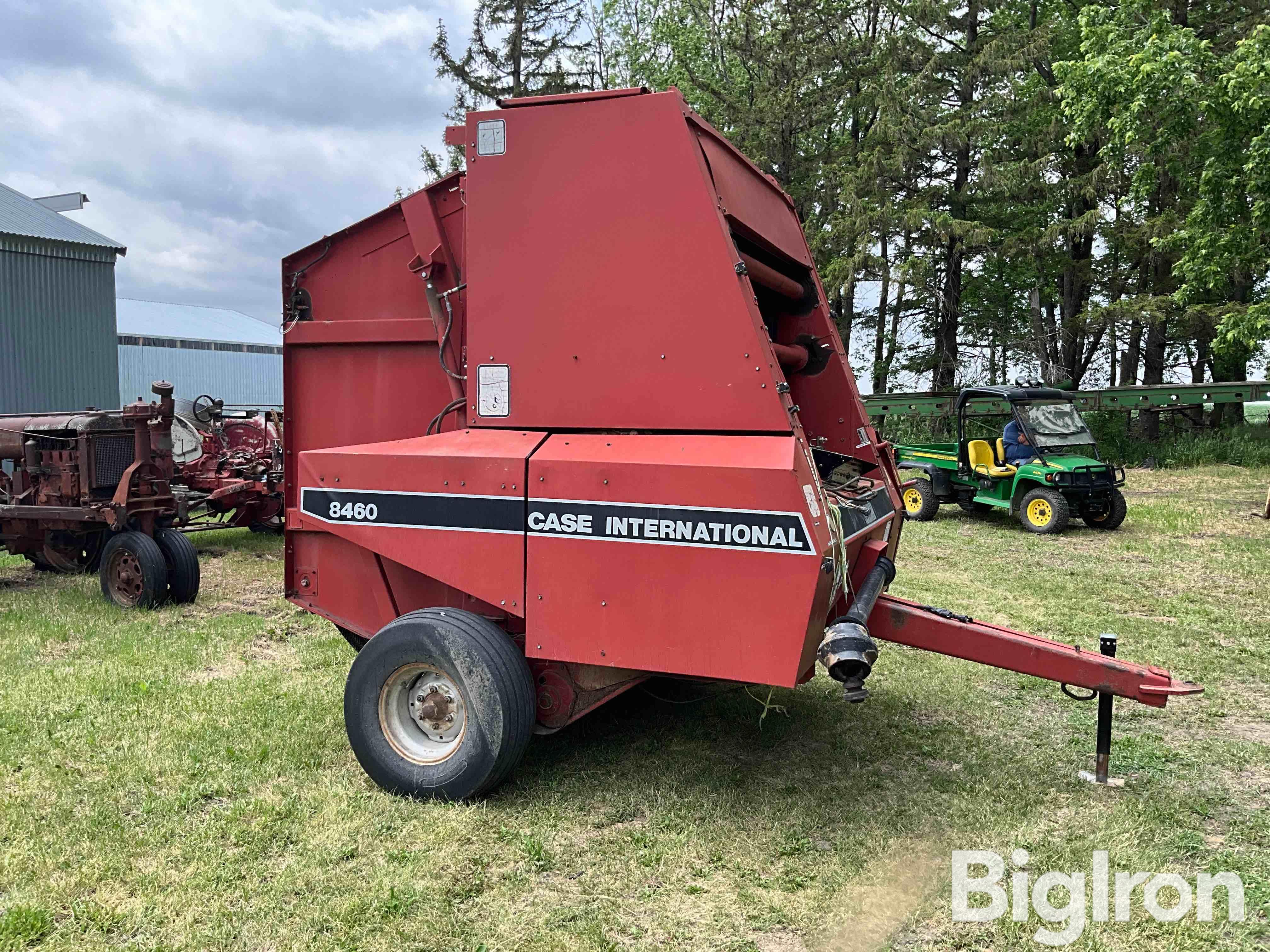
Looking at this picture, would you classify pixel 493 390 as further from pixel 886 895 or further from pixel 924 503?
pixel 924 503

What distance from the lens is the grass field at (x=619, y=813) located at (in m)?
2.87

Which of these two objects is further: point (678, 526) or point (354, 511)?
point (354, 511)

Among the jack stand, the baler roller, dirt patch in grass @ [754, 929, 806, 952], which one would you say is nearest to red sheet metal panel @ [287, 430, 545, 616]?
the baler roller

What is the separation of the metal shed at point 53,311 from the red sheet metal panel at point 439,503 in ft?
50.9

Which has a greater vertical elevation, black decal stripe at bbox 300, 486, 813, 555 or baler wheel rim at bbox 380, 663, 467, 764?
black decal stripe at bbox 300, 486, 813, 555

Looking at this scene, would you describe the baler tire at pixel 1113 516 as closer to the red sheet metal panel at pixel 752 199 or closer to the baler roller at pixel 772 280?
the red sheet metal panel at pixel 752 199

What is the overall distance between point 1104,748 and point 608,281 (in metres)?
2.83

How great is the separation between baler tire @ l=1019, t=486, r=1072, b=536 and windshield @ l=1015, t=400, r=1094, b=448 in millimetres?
704

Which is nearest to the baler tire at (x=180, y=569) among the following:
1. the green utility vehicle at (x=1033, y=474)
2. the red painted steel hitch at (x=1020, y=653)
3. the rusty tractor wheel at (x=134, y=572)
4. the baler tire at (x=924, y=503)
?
the rusty tractor wheel at (x=134, y=572)

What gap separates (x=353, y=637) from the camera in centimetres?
485

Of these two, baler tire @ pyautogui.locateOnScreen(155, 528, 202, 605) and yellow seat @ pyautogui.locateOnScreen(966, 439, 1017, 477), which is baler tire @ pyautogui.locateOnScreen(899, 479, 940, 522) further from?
baler tire @ pyautogui.locateOnScreen(155, 528, 202, 605)

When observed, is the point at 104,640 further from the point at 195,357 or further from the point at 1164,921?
the point at 195,357

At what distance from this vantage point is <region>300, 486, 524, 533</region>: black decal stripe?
355cm

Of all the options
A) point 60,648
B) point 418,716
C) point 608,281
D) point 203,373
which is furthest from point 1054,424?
point 203,373
